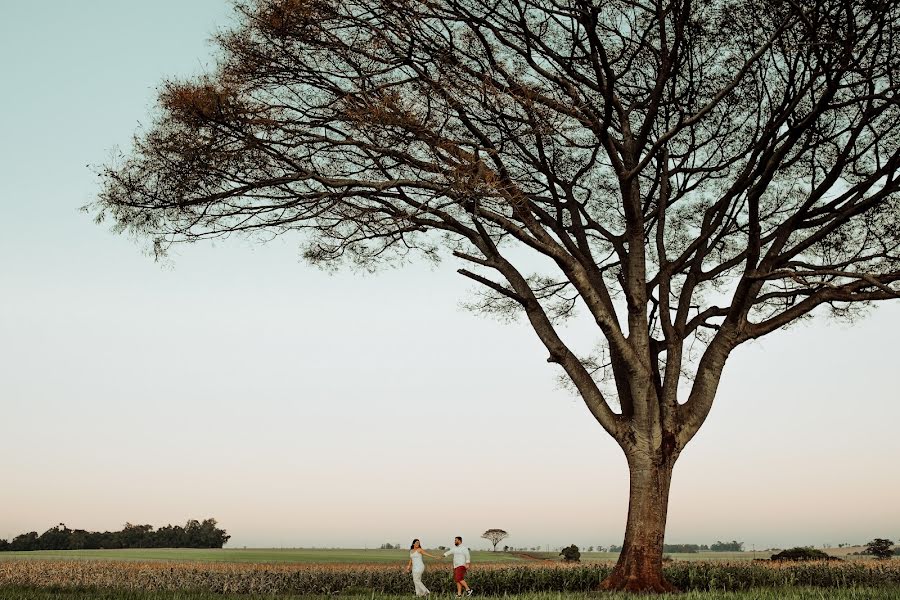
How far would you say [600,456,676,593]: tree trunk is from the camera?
511 inches

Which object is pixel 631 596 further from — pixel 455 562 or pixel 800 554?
pixel 800 554

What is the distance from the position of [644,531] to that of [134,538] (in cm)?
5133

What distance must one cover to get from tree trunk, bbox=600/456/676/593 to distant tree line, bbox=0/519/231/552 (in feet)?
157

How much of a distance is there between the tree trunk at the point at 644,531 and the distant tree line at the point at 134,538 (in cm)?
4789

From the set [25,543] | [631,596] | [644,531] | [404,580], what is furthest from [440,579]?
[25,543]

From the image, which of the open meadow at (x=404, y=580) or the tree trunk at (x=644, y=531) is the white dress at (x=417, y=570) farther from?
the tree trunk at (x=644, y=531)

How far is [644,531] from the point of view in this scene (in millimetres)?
13219

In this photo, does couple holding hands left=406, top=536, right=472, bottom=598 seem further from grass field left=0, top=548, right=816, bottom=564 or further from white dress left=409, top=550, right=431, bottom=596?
grass field left=0, top=548, right=816, bottom=564

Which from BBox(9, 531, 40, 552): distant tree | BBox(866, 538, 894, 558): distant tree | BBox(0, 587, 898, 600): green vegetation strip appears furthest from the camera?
BBox(9, 531, 40, 552): distant tree

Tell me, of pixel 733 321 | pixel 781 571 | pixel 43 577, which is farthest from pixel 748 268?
pixel 43 577

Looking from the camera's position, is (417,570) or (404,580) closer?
(417,570)

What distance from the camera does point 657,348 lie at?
15617mm

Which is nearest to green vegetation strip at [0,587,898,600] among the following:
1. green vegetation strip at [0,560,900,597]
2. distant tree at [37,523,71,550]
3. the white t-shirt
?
green vegetation strip at [0,560,900,597]

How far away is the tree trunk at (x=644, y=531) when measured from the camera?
42.5 feet
